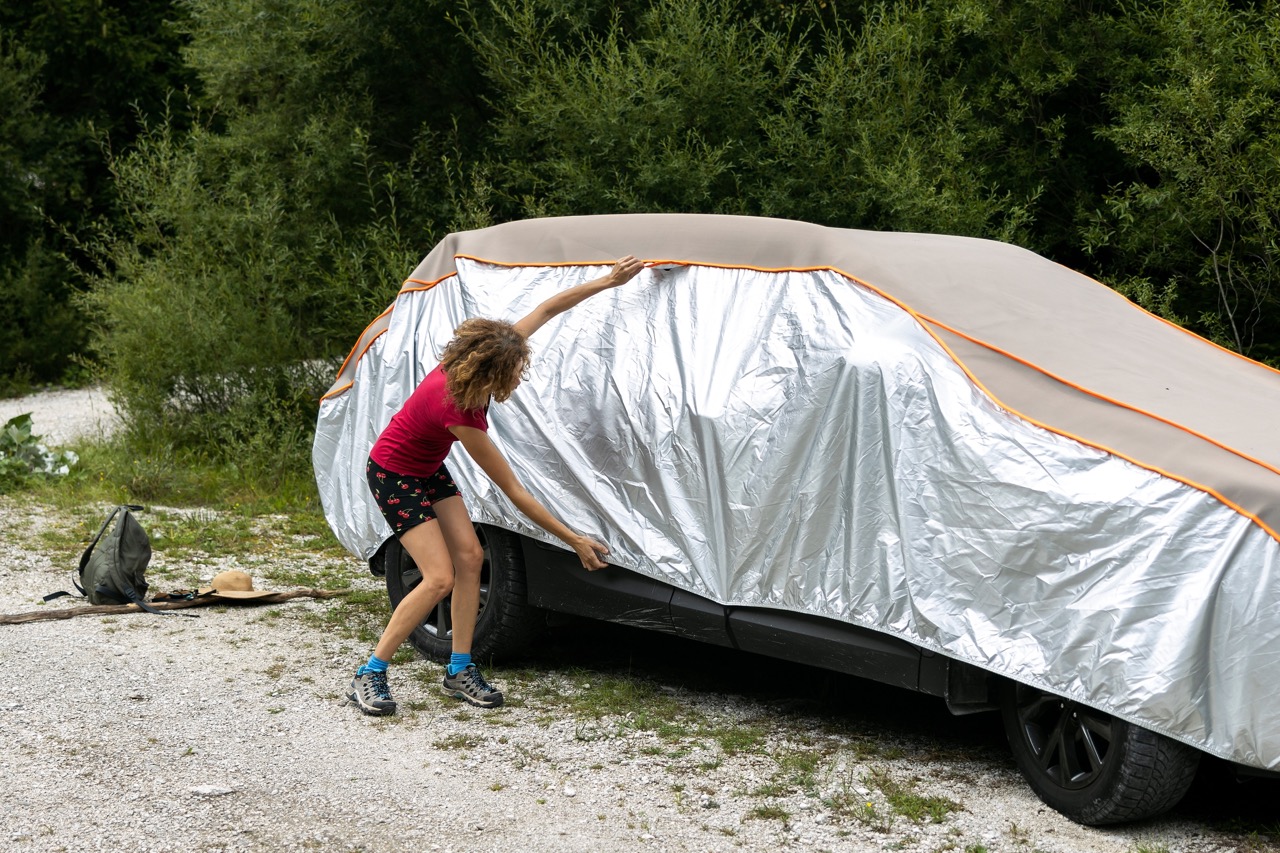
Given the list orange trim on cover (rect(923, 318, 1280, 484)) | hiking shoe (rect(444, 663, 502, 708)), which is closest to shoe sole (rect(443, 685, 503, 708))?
hiking shoe (rect(444, 663, 502, 708))

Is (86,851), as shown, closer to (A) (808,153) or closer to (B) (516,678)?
(B) (516,678)

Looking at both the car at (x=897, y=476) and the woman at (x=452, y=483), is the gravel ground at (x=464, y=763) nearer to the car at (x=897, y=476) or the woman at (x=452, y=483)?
the woman at (x=452, y=483)

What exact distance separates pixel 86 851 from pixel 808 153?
23.2ft

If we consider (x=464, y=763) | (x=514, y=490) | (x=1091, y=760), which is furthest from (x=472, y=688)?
(x=1091, y=760)

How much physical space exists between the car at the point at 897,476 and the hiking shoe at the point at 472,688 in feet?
0.87

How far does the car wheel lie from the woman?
0.21 m

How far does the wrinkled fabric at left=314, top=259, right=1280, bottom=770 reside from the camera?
138 inches

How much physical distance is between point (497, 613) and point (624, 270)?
154 centimetres

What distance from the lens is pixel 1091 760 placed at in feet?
12.6

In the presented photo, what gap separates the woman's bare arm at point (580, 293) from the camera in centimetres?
494

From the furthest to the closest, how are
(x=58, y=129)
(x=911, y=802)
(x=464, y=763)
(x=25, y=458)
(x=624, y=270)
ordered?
(x=58, y=129)
(x=25, y=458)
(x=624, y=270)
(x=464, y=763)
(x=911, y=802)

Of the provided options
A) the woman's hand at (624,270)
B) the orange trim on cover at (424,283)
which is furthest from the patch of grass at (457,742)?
the orange trim on cover at (424,283)

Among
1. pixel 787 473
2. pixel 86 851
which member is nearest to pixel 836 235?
pixel 787 473

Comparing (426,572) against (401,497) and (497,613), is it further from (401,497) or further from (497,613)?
(497,613)
